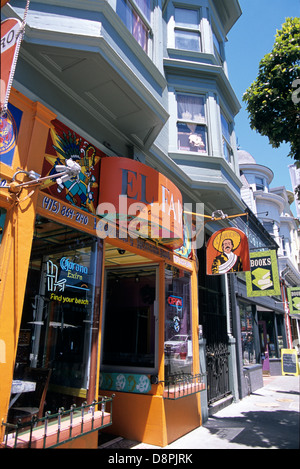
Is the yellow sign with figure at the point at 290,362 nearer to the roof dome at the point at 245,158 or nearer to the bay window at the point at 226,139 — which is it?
the bay window at the point at 226,139

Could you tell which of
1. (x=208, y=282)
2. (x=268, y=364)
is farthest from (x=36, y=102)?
(x=268, y=364)

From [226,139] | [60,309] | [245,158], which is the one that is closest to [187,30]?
[226,139]

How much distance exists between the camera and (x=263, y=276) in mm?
11711

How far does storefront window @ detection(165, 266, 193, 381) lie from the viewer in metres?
6.88

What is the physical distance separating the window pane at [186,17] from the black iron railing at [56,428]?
11292mm

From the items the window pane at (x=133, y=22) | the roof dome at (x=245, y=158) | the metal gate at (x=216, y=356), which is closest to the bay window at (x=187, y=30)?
the window pane at (x=133, y=22)

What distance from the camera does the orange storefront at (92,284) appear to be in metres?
3.84

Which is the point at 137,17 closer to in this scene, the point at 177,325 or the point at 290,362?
the point at 177,325

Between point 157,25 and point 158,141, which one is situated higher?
point 157,25

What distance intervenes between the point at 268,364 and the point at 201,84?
51.8 feet

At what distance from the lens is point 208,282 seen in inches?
384

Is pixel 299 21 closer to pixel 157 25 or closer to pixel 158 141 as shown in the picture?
pixel 157 25

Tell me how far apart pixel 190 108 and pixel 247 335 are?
9.75 m
